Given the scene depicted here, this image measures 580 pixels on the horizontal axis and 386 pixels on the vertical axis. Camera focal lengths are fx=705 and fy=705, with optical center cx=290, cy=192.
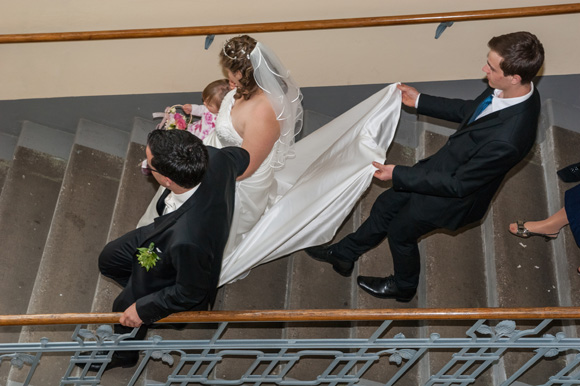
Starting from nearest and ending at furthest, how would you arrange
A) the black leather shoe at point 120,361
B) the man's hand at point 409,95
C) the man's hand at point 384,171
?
the man's hand at point 384,171
the black leather shoe at point 120,361
the man's hand at point 409,95

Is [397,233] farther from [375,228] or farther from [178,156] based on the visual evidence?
[178,156]

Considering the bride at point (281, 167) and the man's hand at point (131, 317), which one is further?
the bride at point (281, 167)

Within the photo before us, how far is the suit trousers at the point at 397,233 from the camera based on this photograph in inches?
157

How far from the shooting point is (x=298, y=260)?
4.66 m

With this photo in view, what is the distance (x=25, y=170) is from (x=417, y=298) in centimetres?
311

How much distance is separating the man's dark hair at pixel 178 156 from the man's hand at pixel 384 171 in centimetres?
106

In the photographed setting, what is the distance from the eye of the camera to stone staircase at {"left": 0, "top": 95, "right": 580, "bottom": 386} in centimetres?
430

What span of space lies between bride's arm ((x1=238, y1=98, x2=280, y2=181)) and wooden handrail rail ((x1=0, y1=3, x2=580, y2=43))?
2.74ft

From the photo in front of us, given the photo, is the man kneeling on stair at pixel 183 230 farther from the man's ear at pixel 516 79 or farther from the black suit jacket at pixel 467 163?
the man's ear at pixel 516 79

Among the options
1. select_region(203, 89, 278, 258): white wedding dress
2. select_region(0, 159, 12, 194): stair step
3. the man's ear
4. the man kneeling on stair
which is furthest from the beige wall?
the man kneeling on stair

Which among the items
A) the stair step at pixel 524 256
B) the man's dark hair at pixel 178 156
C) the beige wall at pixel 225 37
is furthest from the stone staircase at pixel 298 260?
the man's dark hair at pixel 178 156

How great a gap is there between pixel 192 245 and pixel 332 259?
1488 mm

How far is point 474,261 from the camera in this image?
180 inches

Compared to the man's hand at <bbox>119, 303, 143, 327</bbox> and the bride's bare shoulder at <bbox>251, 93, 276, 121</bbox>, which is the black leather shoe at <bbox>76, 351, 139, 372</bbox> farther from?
the bride's bare shoulder at <bbox>251, 93, 276, 121</bbox>
